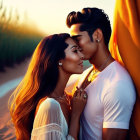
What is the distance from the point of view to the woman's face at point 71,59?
2.48 m

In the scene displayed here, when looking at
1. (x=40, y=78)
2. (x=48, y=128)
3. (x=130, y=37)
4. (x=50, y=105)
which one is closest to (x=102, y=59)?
(x=130, y=37)

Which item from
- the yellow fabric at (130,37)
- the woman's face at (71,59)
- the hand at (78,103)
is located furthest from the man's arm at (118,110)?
the woman's face at (71,59)

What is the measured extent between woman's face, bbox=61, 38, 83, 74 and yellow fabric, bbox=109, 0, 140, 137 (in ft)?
1.26

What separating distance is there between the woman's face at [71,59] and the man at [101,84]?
6.5 inches

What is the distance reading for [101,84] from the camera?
2545 mm

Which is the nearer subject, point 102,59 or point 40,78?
point 40,78

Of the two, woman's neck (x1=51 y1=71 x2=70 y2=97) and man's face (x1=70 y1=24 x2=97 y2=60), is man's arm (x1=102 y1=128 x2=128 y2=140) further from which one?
man's face (x1=70 y1=24 x2=97 y2=60)

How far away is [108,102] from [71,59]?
1.55ft

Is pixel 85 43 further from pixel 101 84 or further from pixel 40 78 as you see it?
pixel 40 78

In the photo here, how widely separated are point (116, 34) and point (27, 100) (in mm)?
978

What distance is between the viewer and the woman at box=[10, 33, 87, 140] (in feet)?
7.84

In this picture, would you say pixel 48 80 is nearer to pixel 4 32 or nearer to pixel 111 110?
pixel 111 110

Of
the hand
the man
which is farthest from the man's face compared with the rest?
the hand

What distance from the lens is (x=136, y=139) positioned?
98.7 inches
